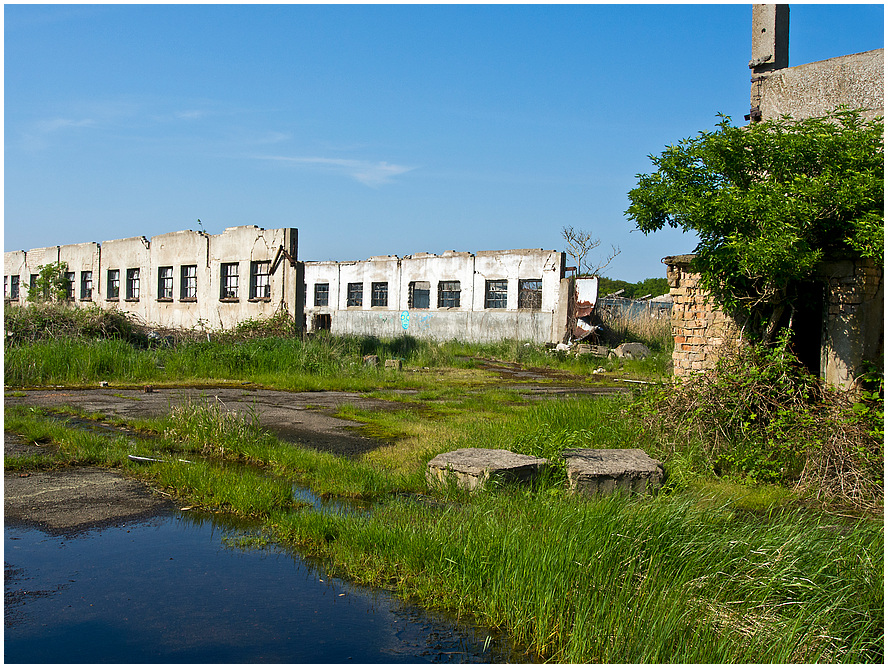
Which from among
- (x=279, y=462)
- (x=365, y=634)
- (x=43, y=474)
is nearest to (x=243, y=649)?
(x=365, y=634)

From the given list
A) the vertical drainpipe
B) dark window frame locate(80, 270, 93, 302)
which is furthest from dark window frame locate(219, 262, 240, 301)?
the vertical drainpipe

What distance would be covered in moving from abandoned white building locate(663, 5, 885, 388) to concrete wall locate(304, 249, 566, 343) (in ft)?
48.3

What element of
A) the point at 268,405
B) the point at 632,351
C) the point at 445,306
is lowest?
the point at 268,405

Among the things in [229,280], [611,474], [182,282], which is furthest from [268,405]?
[182,282]

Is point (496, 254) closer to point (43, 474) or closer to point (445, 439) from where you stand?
point (445, 439)

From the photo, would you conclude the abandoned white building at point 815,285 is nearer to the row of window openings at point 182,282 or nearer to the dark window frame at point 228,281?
the row of window openings at point 182,282

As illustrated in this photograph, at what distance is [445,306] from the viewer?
29.0 metres

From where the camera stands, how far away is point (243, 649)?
138 inches

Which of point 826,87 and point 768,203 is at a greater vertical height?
point 826,87

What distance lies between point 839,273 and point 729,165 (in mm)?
1633

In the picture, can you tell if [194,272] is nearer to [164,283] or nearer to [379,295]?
[164,283]

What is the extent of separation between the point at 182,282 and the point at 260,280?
4.60 meters

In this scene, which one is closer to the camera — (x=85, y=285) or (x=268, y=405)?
(x=268, y=405)

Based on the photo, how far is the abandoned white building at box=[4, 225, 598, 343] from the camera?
70.2ft
